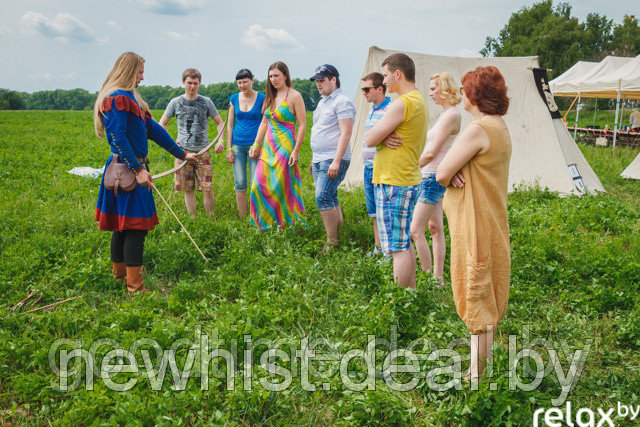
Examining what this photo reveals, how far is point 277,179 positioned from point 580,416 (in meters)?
3.75

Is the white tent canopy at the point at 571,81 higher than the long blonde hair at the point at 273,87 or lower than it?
higher

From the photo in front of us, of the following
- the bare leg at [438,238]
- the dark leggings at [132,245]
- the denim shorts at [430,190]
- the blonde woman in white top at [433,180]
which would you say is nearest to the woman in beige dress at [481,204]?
the blonde woman in white top at [433,180]

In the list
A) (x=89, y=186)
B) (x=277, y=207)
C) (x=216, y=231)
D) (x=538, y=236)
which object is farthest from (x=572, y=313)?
(x=89, y=186)

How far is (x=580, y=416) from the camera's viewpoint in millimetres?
2652

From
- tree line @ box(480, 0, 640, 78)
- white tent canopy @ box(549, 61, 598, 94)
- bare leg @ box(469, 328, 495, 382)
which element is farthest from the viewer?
tree line @ box(480, 0, 640, 78)

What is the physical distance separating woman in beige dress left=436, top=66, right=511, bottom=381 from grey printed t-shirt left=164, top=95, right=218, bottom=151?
13.8 ft

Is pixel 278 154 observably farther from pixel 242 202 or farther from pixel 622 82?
pixel 622 82

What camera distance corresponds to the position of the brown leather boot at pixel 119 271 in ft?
14.3

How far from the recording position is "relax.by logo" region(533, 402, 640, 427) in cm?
260

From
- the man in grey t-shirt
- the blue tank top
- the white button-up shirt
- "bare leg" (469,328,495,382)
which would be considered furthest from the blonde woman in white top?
the man in grey t-shirt

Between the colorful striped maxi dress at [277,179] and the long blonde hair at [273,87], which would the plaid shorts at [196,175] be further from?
the long blonde hair at [273,87]

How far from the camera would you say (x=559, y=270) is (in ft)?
15.2

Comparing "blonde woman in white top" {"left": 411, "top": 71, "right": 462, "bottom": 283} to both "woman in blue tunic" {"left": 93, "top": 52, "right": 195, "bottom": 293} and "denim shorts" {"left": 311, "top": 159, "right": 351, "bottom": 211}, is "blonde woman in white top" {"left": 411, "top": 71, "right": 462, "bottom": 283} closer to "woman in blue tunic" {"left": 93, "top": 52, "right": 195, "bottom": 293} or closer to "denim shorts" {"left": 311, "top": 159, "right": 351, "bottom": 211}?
"denim shorts" {"left": 311, "top": 159, "right": 351, "bottom": 211}

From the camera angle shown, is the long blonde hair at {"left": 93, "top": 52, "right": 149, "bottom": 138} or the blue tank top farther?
the blue tank top
